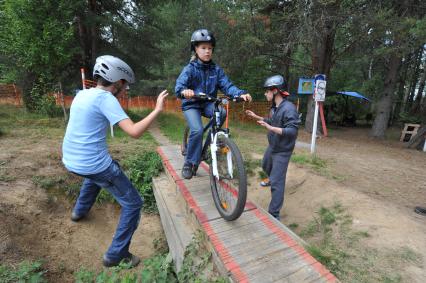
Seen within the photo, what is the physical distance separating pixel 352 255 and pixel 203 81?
2.80 m

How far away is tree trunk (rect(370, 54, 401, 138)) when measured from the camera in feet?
37.5

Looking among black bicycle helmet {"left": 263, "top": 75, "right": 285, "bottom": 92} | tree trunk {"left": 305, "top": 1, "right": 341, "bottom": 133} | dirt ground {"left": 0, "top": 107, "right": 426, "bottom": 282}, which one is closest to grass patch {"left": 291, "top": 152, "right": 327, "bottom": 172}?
dirt ground {"left": 0, "top": 107, "right": 426, "bottom": 282}

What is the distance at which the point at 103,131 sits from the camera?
8.72ft

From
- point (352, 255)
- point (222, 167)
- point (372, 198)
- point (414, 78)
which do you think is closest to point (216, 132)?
point (222, 167)

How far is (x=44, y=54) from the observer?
8398mm

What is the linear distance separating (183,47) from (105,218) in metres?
19.2

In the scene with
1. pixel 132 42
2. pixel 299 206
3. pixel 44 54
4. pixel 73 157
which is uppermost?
pixel 132 42

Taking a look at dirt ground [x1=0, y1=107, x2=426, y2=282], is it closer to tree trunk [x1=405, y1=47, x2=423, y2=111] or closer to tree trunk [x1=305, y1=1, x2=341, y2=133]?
tree trunk [x1=305, y1=1, x2=341, y2=133]

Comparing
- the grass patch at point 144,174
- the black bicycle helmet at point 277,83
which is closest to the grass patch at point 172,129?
the grass patch at point 144,174

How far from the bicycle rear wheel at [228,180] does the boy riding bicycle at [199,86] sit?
16.0 inches

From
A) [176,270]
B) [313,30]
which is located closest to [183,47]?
[313,30]

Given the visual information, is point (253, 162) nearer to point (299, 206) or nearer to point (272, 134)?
point (299, 206)

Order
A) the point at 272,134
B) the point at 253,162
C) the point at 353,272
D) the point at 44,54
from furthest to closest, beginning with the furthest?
the point at 44,54 → the point at 253,162 → the point at 272,134 → the point at 353,272

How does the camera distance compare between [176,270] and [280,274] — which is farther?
[176,270]
